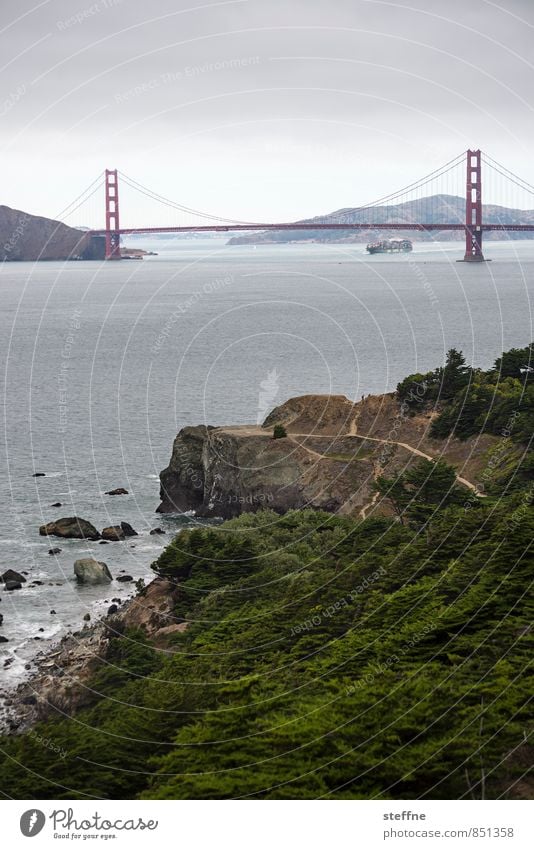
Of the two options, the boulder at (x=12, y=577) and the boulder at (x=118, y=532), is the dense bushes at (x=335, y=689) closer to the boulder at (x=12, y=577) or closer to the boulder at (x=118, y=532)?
the boulder at (x=12, y=577)

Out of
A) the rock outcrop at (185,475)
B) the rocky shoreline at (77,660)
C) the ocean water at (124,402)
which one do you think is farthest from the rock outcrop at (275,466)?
the rocky shoreline at (77,660)

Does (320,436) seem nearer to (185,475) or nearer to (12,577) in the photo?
(185,475)

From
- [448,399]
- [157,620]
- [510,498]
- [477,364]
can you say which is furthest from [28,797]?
[477,364]

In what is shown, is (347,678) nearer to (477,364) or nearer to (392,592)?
(392,592)

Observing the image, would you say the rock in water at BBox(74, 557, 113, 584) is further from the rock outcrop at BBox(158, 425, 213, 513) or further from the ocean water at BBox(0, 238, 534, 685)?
the rock outcrop at BBox(158, 425, 213, 513)

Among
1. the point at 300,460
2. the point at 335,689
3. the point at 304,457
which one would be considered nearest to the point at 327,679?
the point at 335,689
